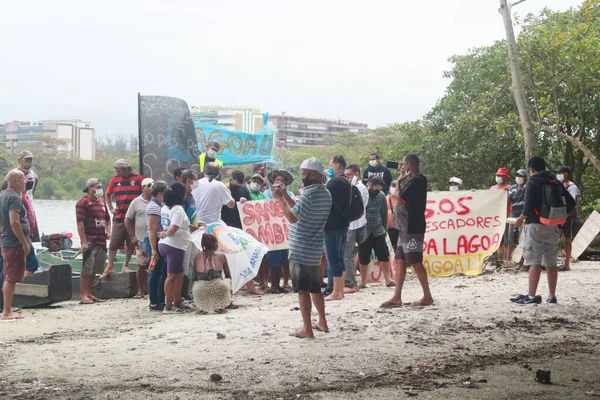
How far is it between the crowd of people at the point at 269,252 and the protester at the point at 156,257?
0.01 metres

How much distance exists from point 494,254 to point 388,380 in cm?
981

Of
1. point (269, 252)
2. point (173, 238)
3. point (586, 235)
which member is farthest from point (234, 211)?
point (586, 235)

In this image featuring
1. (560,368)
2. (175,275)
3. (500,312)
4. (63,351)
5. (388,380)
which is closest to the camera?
(388,380)

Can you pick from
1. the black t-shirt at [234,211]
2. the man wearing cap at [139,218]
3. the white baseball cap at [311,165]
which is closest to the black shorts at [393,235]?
the black t-shirt at [234,211]

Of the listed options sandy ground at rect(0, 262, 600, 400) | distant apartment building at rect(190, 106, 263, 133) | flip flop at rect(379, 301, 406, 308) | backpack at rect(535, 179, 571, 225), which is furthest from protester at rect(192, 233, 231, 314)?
distant apartment building at rect(190, 106, 263, 133)

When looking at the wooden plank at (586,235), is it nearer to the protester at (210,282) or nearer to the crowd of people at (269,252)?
the crowd of people at (269,252)

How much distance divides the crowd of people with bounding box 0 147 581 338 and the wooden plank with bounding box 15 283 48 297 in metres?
0.59

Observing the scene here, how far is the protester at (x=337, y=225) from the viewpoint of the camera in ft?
36.3

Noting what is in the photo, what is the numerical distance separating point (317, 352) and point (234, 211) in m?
6.25

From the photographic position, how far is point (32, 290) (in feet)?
41.2

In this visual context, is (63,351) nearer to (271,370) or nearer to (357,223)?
(271,370)

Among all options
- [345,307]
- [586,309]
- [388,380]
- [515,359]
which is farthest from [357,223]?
[388,380]

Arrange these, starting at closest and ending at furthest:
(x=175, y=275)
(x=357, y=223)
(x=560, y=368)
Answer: (x=560, y=368), (x=175, y=275), (x=357, y=223)

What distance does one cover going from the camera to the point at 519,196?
1552cm
